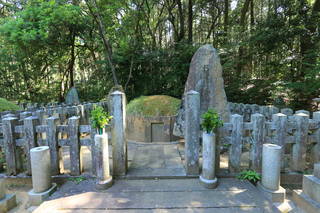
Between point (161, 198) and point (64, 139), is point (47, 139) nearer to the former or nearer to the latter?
point (64, 139)

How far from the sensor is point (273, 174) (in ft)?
8.59

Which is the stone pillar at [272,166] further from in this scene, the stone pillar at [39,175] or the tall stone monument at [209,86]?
the stone pillar at [39,175]

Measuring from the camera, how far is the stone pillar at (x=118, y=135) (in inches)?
120

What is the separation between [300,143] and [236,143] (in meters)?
1.22

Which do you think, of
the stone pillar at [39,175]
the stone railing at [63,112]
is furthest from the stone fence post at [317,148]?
the stone railing at [63,112]

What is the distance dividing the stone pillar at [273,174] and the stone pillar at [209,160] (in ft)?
2.50

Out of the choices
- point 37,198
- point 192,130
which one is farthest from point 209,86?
point 37,198

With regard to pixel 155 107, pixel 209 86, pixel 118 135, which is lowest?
pixel 118 135

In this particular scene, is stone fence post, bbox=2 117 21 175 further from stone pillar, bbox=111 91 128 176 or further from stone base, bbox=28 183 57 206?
stone pillar, bbox=111 91 128 176

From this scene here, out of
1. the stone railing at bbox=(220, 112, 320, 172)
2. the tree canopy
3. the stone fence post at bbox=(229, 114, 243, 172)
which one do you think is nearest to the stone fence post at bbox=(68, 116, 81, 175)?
the stone railing at bbox=(220, 112, 320, 172)

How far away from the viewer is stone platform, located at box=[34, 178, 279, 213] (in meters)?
2.35

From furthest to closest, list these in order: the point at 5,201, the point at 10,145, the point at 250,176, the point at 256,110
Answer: the point at 256,110 < the point at 10,145 < the point at 250,176 < the point at 5,201

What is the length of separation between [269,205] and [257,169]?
31.9 inches

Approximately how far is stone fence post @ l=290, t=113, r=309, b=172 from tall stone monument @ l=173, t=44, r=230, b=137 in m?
1.84
